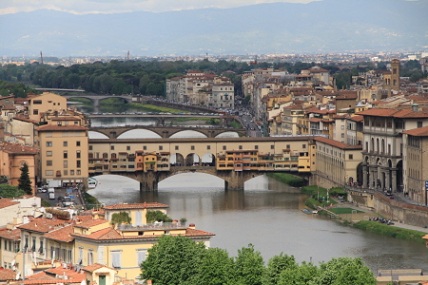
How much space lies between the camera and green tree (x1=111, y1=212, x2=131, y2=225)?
20.6 metres

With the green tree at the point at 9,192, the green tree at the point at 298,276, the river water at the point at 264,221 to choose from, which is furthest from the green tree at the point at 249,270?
the green tree at the point at 9,192

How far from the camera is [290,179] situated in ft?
165

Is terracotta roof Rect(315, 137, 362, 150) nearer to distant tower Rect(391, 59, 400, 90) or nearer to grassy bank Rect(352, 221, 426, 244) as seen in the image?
grassy bank Rect(352, 221, 426, 244)

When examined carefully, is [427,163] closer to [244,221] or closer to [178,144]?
[244,221]

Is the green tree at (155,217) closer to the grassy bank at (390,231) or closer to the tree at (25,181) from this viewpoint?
the grassy bank at (390,231)

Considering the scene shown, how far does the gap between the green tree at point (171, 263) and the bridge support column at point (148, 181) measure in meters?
28.9

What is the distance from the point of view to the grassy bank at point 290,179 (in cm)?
4968

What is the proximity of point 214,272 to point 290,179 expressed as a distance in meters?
31.1

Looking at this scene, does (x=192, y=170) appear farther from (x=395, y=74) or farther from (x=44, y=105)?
(x=395, y=74)

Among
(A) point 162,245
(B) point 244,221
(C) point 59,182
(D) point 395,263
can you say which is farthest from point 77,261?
(C) point 59,182

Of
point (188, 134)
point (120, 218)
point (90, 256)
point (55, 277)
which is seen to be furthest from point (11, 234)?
point (188, 134)

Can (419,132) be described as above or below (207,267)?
above

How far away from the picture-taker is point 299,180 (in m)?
50.0

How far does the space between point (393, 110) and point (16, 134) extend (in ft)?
37.9
